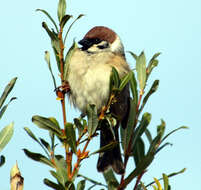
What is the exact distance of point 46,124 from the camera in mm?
1378

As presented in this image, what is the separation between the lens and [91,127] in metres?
1.43

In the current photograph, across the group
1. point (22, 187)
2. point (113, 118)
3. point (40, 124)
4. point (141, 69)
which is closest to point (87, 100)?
point (113, 118)

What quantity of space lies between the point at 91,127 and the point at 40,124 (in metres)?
0.19

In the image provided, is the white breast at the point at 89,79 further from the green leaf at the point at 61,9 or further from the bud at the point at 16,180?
the bud at the point at 16,180

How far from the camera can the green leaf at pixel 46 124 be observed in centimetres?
138

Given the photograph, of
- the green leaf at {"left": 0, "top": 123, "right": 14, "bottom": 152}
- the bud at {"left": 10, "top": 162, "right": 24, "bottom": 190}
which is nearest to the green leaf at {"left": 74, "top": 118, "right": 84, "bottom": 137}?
the green leaf at {"left": 0, "top": 123, "right": 14, "bottom": 152}

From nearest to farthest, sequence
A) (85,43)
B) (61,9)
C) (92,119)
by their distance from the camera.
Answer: (92,119)
(61,9)
(85,43)

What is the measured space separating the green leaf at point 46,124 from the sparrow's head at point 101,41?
147 cm

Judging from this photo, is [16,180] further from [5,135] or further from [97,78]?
[97,78]

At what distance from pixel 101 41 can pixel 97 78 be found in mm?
458

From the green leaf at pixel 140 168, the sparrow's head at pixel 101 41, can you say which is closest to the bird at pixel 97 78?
the sparrow's head at pixel 101 41

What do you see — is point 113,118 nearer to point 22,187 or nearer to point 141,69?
point 141,69

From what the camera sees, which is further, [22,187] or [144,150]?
[144,150]

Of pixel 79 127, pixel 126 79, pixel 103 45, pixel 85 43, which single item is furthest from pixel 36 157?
pixel 103 45
